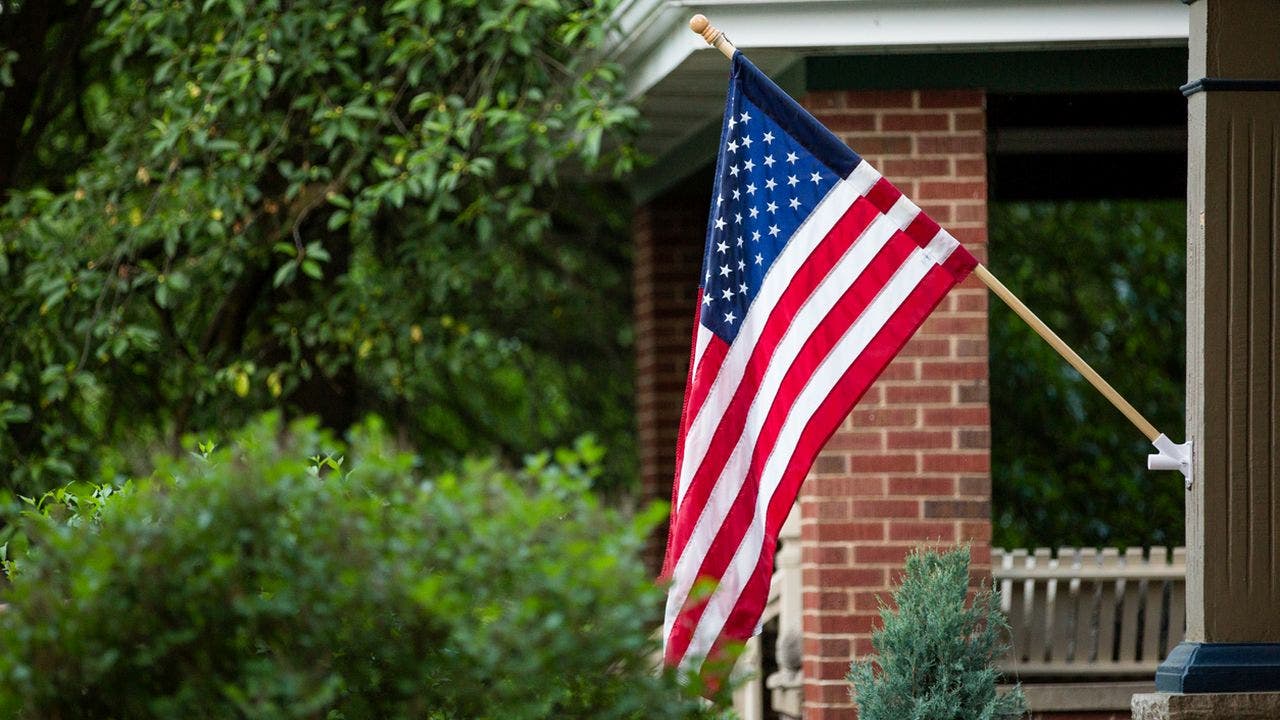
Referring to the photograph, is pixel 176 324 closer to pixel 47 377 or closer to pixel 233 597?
pixel 47 377

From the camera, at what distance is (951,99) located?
21.7 ft

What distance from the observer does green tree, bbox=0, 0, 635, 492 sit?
7.70m

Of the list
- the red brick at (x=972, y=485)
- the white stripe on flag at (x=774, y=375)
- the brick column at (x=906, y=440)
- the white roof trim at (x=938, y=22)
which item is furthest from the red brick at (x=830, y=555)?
the white roof trim at (x=938, y=22)

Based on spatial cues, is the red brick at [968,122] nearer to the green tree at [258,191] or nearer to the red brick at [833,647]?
the green tree at [258,191]

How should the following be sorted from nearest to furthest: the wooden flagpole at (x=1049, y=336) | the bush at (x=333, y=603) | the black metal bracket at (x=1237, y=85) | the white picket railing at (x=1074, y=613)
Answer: the bush at (x=333, y=603)
the black metal bracket at (x=1237, y=85)
the wooden flagpole at (x=1049, y=336)
the white picket railing at (x=1074, y=613)

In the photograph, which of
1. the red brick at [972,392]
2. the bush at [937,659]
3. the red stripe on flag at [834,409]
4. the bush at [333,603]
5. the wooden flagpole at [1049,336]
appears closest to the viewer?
the bush at [333,603]

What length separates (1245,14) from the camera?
4.98 meters

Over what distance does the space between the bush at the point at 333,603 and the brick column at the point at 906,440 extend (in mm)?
2649

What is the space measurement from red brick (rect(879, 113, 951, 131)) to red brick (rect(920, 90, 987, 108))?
0.15 feet

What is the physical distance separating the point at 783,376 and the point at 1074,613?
2330mm

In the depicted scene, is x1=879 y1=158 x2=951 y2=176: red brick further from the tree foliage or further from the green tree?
the tree foliage

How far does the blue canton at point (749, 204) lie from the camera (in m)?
5.55

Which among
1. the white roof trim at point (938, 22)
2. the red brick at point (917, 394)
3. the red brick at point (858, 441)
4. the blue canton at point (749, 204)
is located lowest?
the red brick at point (858, 441)

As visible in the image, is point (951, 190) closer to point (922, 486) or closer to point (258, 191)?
point (922, 486)
